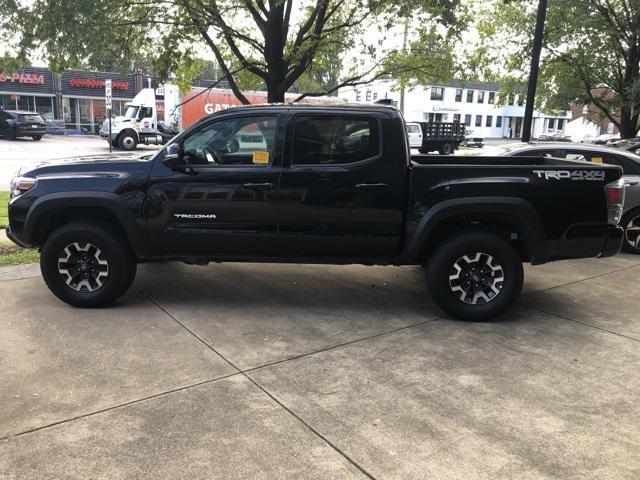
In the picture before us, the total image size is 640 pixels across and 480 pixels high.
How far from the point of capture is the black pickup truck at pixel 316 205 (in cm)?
496

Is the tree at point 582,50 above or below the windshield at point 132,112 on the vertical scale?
above

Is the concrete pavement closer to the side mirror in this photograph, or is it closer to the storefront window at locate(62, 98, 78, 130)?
the side mirror

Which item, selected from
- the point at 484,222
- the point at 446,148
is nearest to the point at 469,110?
the point at 446,148

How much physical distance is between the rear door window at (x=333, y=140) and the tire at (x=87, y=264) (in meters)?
1.87

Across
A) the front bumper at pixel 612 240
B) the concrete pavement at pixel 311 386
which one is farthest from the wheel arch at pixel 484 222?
the concrete pavement at pixel 311 386

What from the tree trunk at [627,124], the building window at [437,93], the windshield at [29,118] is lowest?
the windshield at [29,118]

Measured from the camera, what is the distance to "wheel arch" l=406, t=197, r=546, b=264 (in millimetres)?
4895

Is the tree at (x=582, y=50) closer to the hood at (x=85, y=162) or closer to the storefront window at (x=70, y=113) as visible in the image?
the hood at (x=85, y=162)

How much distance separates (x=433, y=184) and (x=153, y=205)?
2.59 m

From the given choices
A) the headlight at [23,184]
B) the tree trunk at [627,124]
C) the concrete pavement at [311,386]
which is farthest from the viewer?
the tree trunk at [627,124]

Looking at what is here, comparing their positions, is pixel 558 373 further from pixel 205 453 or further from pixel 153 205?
pixel 153 205

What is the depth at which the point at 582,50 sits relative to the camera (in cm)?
1440

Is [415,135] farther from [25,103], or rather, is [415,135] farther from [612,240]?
[25,103]

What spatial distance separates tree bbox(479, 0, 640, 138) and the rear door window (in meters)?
9.45
